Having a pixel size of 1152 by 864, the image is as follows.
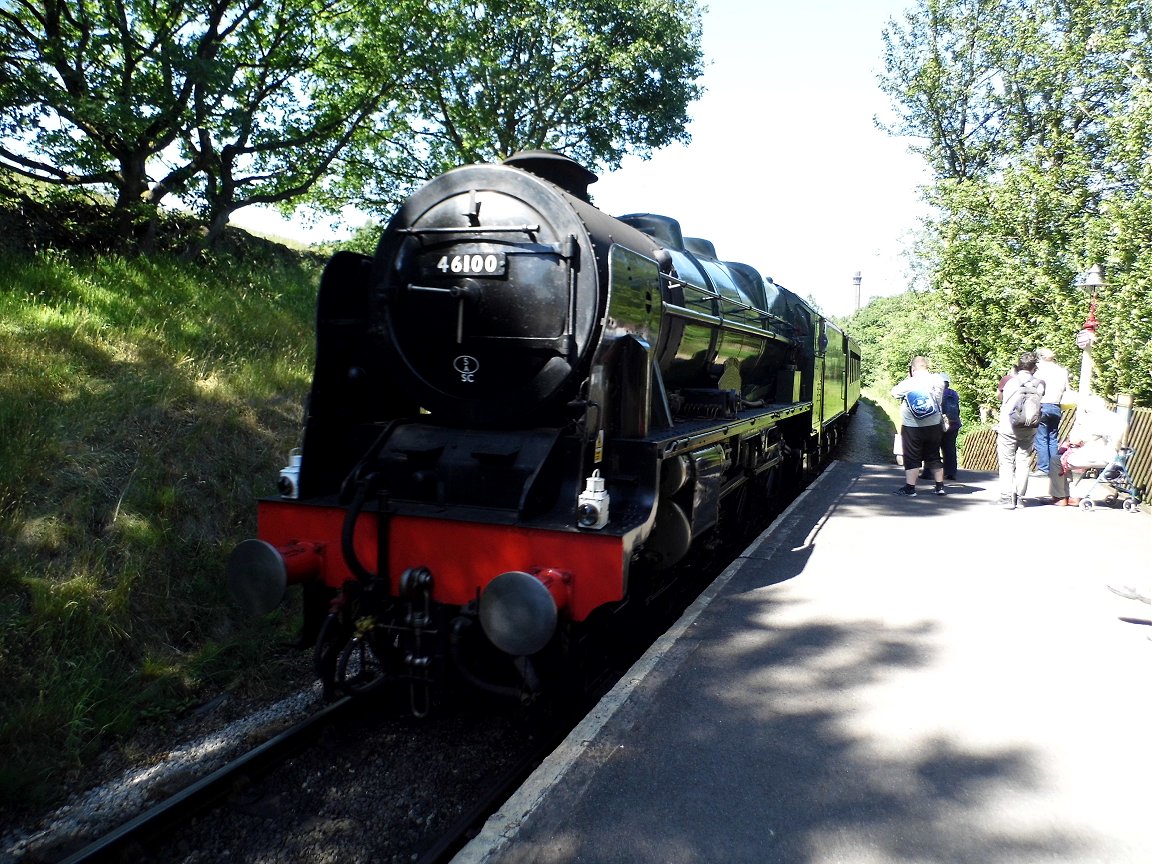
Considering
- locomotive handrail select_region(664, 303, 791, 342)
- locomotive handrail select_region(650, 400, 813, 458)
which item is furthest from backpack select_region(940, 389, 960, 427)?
locomotive handrail select_region(650, 400, 813, 458)

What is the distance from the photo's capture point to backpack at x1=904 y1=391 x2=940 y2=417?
955cm

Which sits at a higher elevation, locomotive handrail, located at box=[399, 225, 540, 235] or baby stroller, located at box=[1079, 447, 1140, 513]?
locomotive handrail, located at box=[399, 225, 540, 235]

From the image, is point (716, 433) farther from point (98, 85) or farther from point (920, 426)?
point (98, 85)

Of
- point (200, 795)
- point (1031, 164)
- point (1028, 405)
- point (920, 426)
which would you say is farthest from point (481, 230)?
point (1031, 164)

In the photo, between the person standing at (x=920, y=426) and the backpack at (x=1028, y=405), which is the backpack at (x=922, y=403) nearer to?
the person standing at (x=920, y=426)

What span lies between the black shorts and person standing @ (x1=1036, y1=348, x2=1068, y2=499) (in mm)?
1101

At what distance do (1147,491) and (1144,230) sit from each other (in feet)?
18.0

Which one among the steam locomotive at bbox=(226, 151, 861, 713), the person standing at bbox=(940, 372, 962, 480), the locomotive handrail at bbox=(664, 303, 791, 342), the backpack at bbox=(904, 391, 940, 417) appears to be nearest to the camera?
the steam locomotive at bbox=(226, 151, 861, 713)

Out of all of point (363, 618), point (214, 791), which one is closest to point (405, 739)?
point (363, 618)

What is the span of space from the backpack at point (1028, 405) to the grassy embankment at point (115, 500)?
7.32m

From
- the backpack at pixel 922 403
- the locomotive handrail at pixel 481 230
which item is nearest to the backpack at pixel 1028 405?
the backpack at pixel 922 403

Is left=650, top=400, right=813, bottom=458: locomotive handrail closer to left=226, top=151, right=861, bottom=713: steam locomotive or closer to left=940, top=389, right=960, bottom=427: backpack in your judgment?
left=226, top=151, right=861, bottom=713: steam locomotive

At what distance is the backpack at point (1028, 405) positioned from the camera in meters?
8.00

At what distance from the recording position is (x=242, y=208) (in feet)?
39.0
